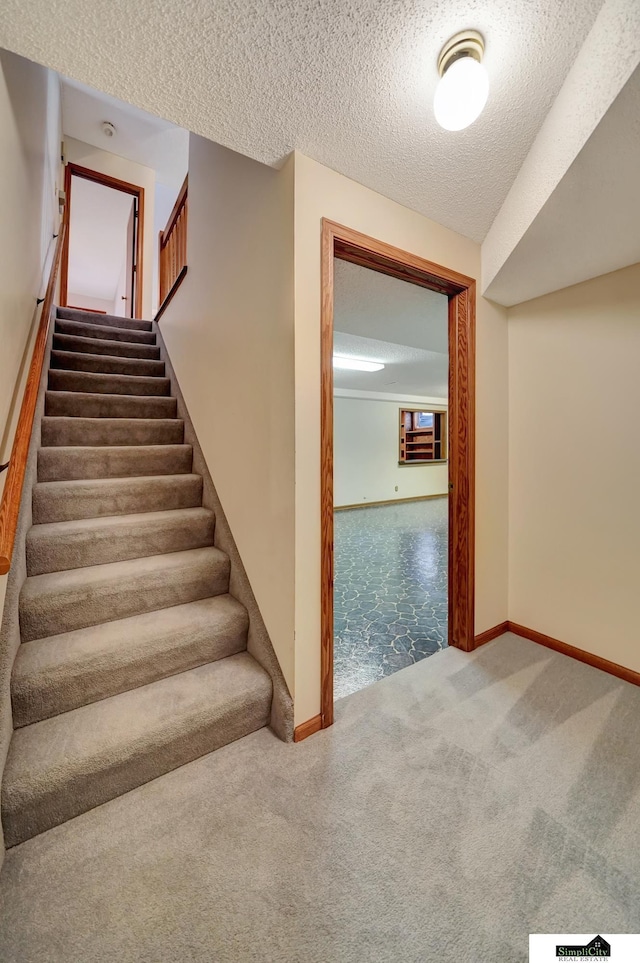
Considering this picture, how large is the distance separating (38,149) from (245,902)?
3374 millimetres

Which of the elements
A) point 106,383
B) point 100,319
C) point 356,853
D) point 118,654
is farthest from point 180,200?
point 356,853

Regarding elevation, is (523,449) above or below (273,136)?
below

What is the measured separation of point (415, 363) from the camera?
4.98m

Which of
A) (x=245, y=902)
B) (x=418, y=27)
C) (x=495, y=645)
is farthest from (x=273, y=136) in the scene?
(x=495, y=645)

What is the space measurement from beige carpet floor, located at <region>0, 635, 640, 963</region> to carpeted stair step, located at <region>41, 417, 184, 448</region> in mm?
1974

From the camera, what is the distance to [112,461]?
2328mm

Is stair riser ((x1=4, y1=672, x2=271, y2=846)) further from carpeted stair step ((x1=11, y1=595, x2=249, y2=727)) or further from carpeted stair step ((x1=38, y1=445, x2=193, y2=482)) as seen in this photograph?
carpeted stair step ((x1=38, y1=445, x2=193, y2=482))

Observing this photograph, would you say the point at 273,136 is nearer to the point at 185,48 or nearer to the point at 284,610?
the point at 185,48

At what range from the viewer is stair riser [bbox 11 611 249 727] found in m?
1.32

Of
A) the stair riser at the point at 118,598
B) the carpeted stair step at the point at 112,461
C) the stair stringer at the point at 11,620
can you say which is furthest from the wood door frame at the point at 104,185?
the stair riser at the point at 118,598

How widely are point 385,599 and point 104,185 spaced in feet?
18.4

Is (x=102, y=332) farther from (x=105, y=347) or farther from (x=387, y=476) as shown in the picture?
(x=387, y=476)

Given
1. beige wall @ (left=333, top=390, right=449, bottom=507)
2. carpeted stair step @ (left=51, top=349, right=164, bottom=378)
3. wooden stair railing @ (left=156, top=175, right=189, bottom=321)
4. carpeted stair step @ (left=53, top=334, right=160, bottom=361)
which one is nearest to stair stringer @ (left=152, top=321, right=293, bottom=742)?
carpeted stair step @ (left=51, top=349, right=164, bottom=378)

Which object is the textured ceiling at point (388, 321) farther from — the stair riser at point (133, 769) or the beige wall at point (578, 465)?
the stair riser at point (133, 769)
